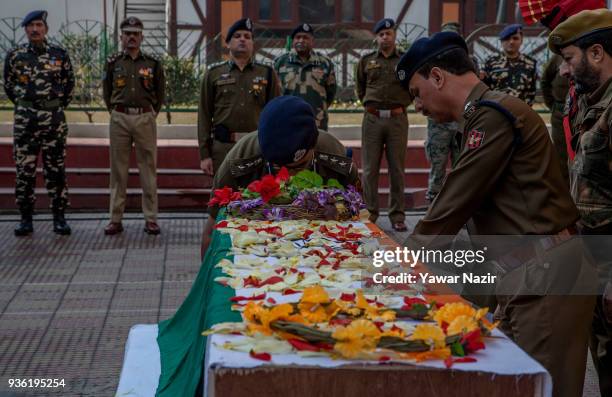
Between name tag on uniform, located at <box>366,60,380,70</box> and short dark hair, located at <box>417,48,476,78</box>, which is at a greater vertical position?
short dark hair, located at <box>417,48,476,78</box>

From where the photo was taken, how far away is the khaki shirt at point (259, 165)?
5.05m

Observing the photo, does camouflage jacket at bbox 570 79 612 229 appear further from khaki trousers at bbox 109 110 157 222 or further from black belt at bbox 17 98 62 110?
black belt at bbox 17 98 62 110

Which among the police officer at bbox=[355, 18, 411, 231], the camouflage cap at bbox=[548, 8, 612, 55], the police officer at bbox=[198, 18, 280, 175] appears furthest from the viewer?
the police officer at bbox=[355, 18, 411, 231]

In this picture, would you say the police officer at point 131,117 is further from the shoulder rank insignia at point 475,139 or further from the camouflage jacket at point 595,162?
the shoulder rank insignia at point 475,139

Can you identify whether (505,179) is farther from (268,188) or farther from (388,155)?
(388,155)

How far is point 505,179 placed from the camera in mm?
3322

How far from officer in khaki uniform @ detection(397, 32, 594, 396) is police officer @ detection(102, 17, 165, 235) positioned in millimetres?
6474

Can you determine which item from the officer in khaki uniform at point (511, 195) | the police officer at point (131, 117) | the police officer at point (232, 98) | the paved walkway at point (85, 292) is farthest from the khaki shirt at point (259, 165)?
the police officer at point (131, 117)

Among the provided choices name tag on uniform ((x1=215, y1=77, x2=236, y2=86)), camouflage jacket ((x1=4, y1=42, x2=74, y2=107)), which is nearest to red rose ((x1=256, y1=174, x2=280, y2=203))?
name tag on uniform ((x1=215, y1=77, x2=236, y2=86))

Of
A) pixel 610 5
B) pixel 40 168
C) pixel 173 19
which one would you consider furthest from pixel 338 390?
pixel 173 19

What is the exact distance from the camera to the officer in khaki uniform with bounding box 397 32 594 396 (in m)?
3.27

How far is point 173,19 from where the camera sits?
60.3 feet

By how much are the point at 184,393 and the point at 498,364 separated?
125 cm

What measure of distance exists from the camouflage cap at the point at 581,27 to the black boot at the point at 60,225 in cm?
655
